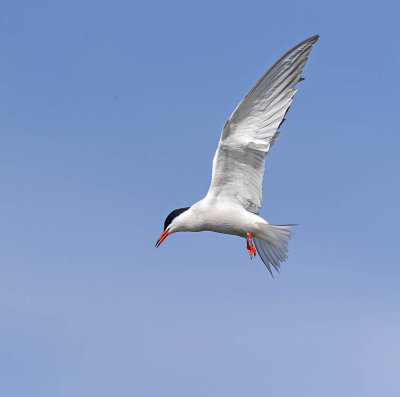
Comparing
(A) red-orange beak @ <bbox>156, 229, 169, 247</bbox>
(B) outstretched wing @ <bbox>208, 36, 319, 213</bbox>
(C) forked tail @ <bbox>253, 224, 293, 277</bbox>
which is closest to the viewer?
(B) outstretched wing @ <bbox>208, 36, 319, 213</bbox>

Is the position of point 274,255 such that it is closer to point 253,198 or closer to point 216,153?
point 253,198

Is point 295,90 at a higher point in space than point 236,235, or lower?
higher

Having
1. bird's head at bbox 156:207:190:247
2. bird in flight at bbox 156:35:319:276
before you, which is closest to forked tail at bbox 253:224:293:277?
bird in flight at bbox 156:35:319:276

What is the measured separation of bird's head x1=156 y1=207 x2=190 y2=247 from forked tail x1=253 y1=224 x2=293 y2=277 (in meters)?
1.20

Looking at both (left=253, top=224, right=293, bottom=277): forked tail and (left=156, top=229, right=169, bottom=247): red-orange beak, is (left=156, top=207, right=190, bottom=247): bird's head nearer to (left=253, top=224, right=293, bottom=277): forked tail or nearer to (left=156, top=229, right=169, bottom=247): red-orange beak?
(left=156, top=229, right=169, bottom=247): red-orange beak

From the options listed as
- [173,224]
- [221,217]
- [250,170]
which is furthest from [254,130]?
[173,224]

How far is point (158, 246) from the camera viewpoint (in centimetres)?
1352

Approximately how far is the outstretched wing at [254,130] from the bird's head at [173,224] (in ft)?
1.99

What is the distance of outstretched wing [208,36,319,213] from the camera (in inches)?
472

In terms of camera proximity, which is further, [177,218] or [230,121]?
[177,218]

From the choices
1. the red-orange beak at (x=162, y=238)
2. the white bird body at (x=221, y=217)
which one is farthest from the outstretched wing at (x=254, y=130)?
the red-orange beak at (x=162, y=238)

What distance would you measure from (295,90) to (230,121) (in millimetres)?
971

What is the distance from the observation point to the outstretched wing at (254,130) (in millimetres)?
12000

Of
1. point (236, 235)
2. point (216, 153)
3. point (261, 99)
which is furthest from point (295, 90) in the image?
point (236, 235)
